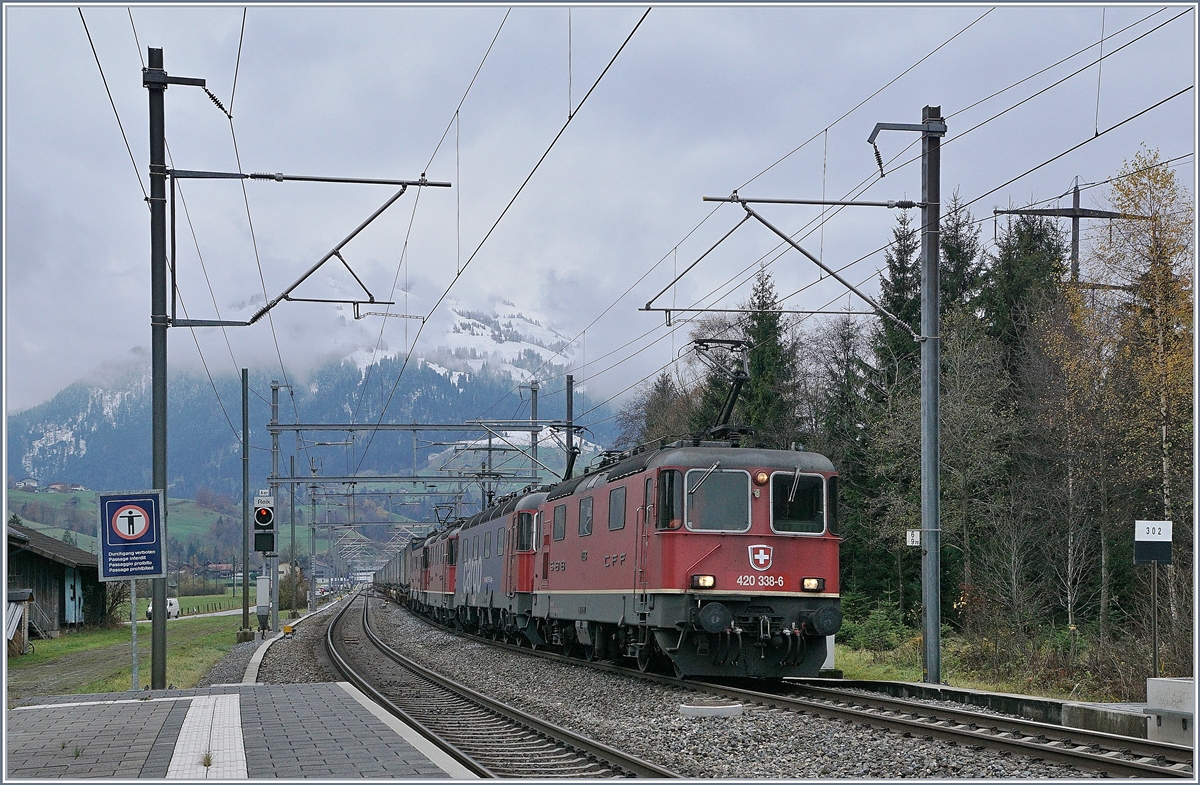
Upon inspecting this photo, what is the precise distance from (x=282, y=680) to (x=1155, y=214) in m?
18.2

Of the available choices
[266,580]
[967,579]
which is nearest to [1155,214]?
[967,579]

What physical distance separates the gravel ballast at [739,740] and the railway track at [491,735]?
17.8 inches

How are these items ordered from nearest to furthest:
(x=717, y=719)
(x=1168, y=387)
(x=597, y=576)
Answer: (x=717, y=719)
(x=597, y=576)
(x=1168, y=387)

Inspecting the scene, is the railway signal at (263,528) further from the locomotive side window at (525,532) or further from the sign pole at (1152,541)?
the sign pole at (1152,541)

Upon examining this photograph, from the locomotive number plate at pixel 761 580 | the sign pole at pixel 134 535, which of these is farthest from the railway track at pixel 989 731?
the sign pole at pixel 134 535

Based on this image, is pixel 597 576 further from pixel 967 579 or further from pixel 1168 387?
pixel 967 579

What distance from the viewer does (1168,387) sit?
2219cm

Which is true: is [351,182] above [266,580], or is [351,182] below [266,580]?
above

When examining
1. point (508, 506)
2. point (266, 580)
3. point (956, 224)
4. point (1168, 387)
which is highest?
point (956, 224)

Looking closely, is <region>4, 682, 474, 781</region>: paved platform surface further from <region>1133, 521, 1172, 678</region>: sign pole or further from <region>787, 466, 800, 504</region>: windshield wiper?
<region>1133, 521, 1172, 678</region>: sign pole

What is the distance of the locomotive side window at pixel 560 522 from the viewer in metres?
21.6

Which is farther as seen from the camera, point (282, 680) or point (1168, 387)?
point (1168, 387)

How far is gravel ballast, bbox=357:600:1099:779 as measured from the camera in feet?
31.0

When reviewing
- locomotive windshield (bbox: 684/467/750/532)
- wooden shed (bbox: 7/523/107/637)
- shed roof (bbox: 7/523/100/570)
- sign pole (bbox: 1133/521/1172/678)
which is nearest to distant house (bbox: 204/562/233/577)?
wooden shed (bbox: 7/523/107/637)
